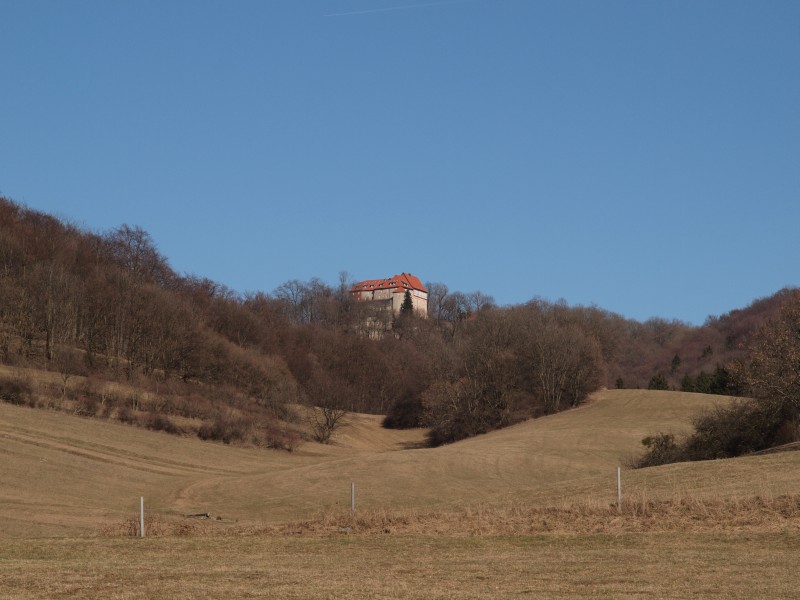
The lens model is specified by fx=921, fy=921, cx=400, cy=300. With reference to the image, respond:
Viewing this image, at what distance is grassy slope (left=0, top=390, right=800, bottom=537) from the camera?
3319 cm

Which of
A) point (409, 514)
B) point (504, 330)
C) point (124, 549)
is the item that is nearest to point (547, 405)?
point (504, 330)

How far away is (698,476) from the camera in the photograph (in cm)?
3334

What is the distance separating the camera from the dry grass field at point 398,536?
1553cm

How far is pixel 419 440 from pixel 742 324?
7657 centimetres

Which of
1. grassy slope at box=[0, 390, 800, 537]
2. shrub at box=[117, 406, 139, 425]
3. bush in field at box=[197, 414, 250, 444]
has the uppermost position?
shrub at box=[117, 406, 139, 425]

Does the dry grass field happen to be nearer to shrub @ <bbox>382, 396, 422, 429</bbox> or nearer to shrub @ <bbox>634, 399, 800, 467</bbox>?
shrub @ <bbox>634, 399, 800, 467</bbox>

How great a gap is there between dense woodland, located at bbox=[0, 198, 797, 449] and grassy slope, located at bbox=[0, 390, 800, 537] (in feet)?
29.1

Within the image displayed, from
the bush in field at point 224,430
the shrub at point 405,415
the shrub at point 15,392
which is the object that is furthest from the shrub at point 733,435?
the shrub at point 405,415

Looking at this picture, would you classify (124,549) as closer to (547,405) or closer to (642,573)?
(642,573)

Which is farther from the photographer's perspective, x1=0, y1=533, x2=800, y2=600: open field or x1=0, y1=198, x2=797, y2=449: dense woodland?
x1=0, y1=198, x2=797, y2=449: dense woodland

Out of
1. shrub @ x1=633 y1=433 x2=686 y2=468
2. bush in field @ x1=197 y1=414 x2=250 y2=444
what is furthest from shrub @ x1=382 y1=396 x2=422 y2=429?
shrub @ x1=633 y1=433 x2=686 y2=468

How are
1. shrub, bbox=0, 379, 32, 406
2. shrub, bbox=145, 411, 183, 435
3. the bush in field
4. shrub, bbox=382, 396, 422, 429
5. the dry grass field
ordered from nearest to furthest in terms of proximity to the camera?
1. the dry grass field
2. shrub, bbox=0, 379, 32, 406
3. shrub, bbox=145, 411, 183, 435
4. the bush in field
5. shrub, bbox=382, 396, 422, 429

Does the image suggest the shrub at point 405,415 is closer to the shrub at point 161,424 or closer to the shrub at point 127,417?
the shrub at point 161,424

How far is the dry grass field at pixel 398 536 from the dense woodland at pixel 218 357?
84.4 ft
